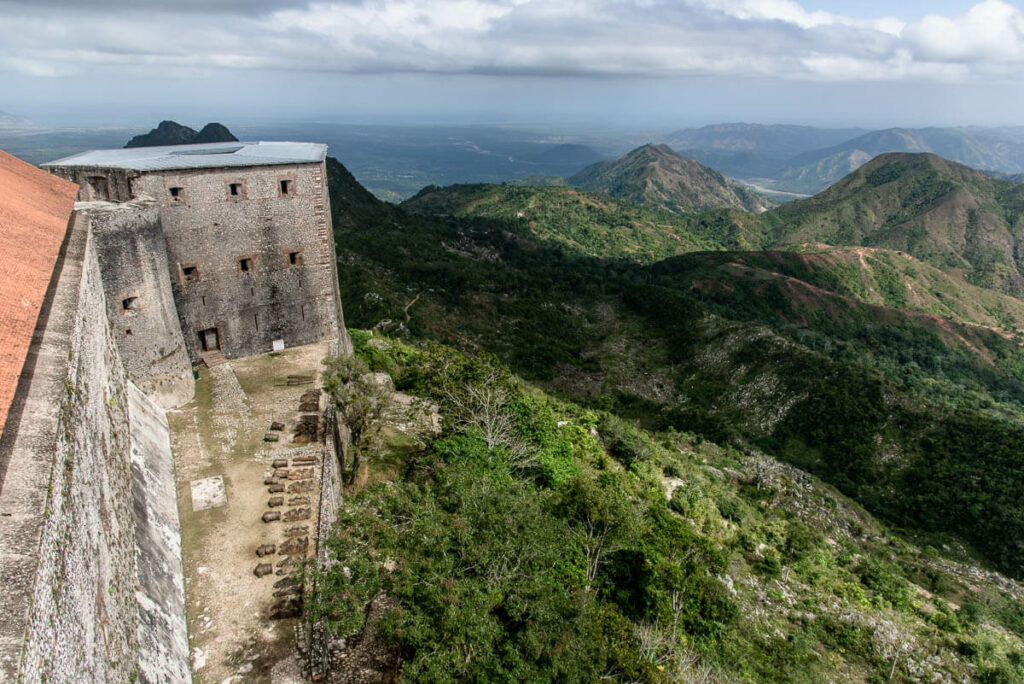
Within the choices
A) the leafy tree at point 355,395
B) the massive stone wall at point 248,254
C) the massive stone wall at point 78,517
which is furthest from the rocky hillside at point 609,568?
the massive stone wall at point 248,254

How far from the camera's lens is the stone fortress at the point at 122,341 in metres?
6.57

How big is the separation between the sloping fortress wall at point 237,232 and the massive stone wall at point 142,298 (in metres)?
0.43

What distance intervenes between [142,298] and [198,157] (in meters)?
5.61

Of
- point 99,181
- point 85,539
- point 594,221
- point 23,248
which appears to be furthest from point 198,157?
point 594,221

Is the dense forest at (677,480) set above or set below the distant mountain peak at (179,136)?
below

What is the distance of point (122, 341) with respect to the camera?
17000 millimetres

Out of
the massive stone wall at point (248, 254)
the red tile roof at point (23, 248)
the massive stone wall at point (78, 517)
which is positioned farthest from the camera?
the massive stone wall at point (248, 254)

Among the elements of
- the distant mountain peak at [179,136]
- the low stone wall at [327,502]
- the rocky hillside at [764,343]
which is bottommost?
the rocky hillside at [764,343]

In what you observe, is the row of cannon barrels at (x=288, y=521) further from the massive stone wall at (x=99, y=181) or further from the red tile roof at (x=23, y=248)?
the massive stone wall at (x=99, y=181)

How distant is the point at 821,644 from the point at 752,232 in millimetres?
116506

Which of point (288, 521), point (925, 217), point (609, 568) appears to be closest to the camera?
point (288, 521)

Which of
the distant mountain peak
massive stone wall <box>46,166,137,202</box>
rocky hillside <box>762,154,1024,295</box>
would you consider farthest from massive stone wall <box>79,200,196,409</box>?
rocky hillside <box>762,154,1024,295</box>

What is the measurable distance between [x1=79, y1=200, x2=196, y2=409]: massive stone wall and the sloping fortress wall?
43 centimetres

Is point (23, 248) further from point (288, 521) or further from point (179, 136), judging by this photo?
point (179, 136)
